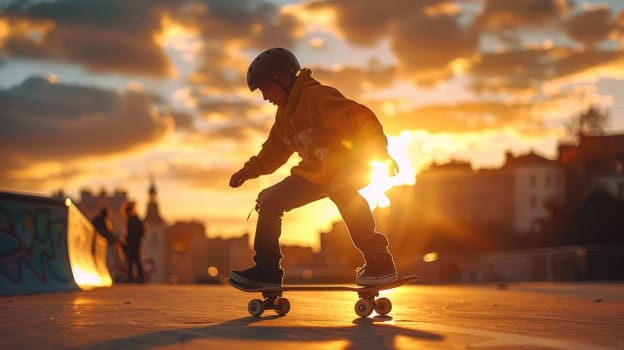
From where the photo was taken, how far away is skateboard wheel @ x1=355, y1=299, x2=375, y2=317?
646 cm

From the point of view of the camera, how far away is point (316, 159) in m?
6.73

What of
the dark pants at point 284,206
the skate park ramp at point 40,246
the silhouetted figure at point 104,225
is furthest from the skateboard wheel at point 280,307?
the silhouetted figure at point 104,225

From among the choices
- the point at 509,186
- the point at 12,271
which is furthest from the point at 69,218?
the point at 509,186

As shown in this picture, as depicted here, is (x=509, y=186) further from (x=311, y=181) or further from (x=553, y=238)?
(x=311, y=181)

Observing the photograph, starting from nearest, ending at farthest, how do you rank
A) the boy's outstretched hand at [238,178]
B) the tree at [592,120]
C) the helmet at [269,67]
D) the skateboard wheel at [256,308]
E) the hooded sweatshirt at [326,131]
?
1. the hooded sweatshirt at [326,131]
2. the skateboard wheel at [256,308]
3. the helmet at [269,67]
4. the boy's outstretched hand at [238,178]
5. the tree at [592,120]

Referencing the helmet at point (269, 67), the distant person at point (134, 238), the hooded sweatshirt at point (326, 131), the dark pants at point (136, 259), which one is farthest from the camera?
the dark pants at point (136, 259)

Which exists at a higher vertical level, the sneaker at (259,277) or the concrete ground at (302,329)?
the sneaker at (259,277)

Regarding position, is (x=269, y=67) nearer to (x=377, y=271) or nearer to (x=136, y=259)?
(x=377, y=271)

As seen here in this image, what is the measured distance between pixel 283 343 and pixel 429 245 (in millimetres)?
107994

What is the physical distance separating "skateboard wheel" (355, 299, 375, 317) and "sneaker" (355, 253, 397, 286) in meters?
0.12

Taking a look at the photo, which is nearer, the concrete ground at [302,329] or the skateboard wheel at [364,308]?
the concrete ground at [302,329]

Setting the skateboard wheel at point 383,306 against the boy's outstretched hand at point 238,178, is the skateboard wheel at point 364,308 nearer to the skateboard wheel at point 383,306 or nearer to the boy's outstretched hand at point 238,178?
the skateboard wheel at point 383,306

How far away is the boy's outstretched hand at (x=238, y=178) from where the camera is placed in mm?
7332

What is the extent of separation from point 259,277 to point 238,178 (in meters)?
0.89
